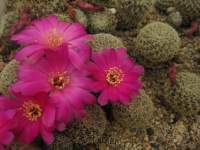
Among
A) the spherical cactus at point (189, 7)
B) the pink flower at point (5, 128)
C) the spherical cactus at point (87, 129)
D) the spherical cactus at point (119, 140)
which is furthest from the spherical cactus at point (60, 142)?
the spherical cactus at point (189, 7)

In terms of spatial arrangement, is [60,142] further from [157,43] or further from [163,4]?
[163,4]

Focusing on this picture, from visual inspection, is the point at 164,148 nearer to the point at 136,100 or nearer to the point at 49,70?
the point at 136,100

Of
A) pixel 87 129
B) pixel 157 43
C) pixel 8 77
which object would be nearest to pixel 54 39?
pixel 8 77

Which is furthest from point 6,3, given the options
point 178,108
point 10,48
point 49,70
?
point 178,108

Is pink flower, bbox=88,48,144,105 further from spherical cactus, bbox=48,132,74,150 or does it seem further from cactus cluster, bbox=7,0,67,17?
cactus cluster, bbox=7,0,67,17

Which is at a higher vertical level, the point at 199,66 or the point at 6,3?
the point at 6,3
